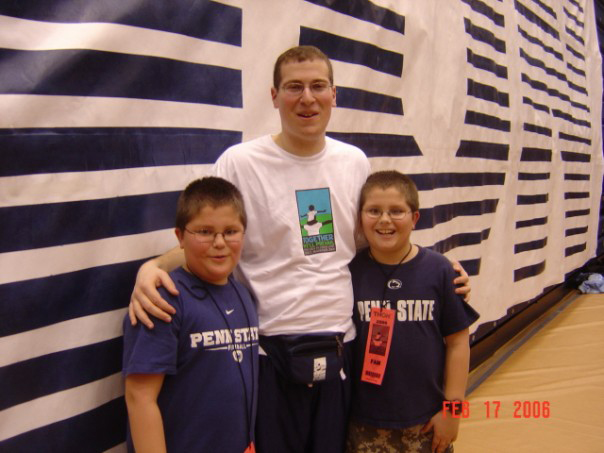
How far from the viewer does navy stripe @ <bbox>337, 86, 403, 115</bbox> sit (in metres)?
1.95

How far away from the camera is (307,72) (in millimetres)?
1277

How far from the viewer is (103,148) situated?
119cm

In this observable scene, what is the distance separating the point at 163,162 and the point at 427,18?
158 centimetres

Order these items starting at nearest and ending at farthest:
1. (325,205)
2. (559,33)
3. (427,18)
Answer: (325,205) → (427,18) → (559,33)

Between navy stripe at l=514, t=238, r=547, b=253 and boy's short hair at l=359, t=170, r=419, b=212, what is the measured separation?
2186 millimetres

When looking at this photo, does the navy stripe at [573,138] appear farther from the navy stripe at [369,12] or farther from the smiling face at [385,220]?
the smiling face at [385,220]

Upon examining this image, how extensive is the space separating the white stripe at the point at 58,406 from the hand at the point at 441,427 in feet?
2.69

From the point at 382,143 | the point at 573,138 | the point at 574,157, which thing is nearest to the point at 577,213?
the point at 574,157

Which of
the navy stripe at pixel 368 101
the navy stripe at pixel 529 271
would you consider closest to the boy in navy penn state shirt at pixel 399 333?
the navy stripe at pixel 368 101

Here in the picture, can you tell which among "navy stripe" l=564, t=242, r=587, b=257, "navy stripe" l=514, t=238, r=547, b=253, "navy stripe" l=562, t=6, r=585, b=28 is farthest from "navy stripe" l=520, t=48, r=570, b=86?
"navy stripe" l=564, t=242, r=587, b=257

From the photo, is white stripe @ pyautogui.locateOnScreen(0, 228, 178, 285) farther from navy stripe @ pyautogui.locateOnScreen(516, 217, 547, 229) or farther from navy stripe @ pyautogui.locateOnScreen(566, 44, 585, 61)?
navy stripe @ pyautogui.locateOnScreen(566, 44, 585, 61)

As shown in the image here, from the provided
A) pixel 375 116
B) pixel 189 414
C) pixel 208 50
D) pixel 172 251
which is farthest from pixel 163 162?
pixel 375 116

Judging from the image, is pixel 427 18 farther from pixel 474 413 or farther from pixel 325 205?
pixel 474 413

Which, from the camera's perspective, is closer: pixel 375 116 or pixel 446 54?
pixel 375 116
